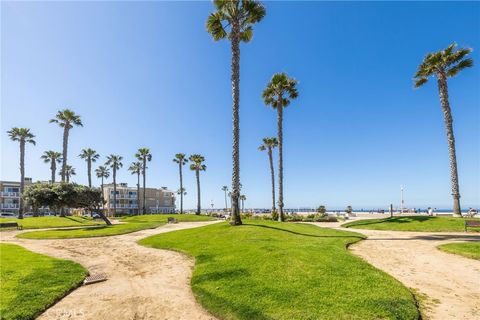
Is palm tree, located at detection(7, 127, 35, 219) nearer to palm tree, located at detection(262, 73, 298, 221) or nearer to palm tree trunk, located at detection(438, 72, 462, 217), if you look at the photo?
palm tree, located at detection(262, 73, 298, 221)

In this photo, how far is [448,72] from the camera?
2572 cm

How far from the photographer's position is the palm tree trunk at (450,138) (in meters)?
24.5

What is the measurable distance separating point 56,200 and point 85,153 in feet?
139

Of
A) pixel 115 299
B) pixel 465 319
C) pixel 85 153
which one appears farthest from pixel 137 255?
pixel 85 153

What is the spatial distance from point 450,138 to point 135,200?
92973 mm

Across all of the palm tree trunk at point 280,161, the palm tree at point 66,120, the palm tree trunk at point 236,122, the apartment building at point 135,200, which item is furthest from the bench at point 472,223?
the apartment building at point 135,200

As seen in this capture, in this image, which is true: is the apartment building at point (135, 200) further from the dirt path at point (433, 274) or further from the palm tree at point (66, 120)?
the dirt path at point (433, 274)

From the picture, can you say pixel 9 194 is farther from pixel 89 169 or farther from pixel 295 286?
pixel 295 286

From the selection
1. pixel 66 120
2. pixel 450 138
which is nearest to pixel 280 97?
pixel 450 138

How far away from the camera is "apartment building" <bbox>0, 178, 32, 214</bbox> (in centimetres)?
7181

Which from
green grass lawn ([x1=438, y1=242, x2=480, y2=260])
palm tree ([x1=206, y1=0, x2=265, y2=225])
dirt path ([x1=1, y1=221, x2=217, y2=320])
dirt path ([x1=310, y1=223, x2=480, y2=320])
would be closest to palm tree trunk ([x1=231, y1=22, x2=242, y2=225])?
palm tree ([x1=206, y1=0, x2=265, y2=225])

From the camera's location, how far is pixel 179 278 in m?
9.41

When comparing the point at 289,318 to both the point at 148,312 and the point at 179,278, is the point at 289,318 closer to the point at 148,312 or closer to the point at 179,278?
the point at 148,312

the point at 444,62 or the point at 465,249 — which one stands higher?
the point at 444,62
